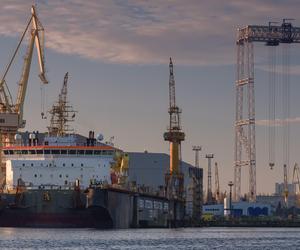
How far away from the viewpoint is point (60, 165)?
130000mm

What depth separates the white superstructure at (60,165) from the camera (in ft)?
422

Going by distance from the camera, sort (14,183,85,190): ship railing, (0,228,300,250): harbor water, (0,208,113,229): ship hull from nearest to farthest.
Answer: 1. (0,228,300,250): harbor water
2. (0,208,113,229): ship hull
3. (14,183,85,190): ship railing

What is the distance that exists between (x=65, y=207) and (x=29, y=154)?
11.4 m

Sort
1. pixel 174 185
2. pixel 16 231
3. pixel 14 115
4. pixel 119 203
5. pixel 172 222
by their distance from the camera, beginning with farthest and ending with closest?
pixel 174 185 → pixel 172 222 → pixel 14 115 → pixel 119 203 → pixel 16 231

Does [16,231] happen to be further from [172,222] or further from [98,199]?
[172,222]

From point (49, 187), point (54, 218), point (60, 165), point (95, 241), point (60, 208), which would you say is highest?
point (60, 165)

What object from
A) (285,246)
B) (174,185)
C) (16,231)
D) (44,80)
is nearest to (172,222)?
(174,185)

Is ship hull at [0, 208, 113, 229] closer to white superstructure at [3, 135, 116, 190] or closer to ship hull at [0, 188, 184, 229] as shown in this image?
ship hull at [0, 188, 184, 229]

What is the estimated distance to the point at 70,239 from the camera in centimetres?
10312

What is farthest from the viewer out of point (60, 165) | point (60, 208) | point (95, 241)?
point (60, 165)

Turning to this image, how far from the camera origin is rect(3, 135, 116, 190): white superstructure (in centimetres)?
12862

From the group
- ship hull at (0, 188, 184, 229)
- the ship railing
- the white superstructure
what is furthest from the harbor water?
the white superstructure

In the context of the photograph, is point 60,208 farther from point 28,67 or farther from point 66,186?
point 28,67

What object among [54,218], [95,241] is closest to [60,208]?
[54,218]
